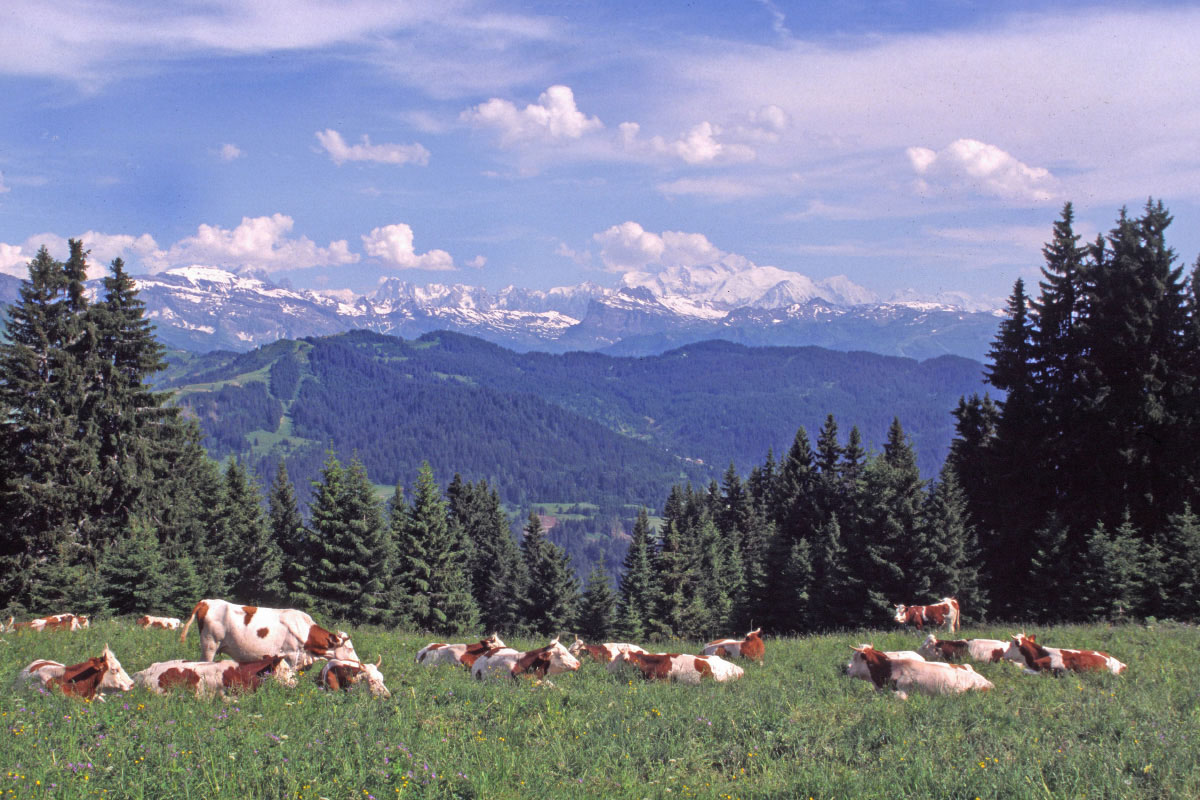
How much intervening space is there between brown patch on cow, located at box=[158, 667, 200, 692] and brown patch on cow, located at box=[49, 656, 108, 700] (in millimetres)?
811

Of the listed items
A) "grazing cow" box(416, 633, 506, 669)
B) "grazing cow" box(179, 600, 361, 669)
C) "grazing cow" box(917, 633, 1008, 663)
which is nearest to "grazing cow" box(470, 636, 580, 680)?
"grazing cow" box(416, 633, 506, 669)

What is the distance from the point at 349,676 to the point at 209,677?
2044 mm

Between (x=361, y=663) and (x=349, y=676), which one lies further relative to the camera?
(x=361, y=663)

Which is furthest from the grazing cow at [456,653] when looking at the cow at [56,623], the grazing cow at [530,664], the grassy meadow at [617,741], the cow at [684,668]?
the cow at [56,623]

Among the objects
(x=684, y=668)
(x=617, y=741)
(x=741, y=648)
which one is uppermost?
(x=617, y=741)

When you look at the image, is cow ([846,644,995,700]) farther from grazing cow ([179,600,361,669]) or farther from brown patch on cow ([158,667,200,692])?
brown patch on cow ([158,667,200,692])

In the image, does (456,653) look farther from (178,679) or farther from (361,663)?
(178,679)

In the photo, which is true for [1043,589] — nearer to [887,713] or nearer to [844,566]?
[844,566]

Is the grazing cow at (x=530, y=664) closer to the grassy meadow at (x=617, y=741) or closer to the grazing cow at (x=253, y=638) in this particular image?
the grassy meadow at (x=617, y=741)

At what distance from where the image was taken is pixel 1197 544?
26.8 metres

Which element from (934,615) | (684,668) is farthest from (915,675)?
(934,615)

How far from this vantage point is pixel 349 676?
38.9ft

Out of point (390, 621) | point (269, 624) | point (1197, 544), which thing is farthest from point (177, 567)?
point (1197, 544)

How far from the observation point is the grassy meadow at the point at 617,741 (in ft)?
23.8
